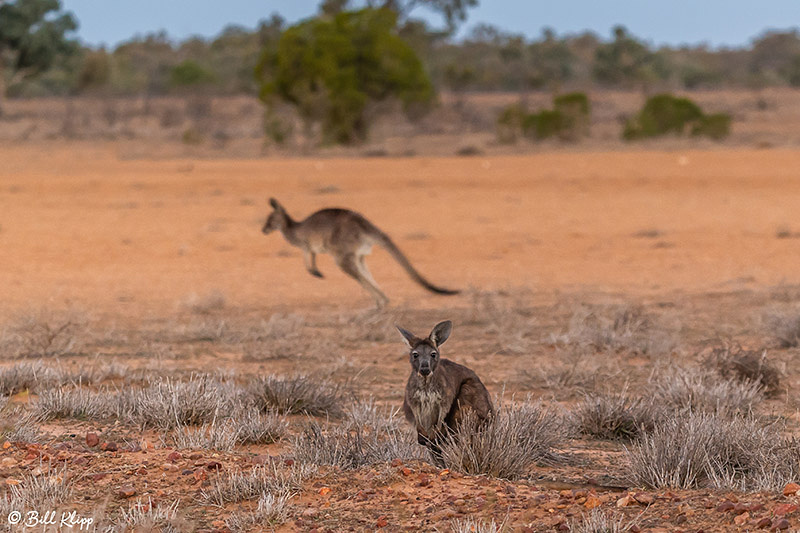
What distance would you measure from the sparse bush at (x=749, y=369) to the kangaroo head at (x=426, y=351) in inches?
124

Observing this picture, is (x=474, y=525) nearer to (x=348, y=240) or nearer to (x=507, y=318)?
(x=507, y=318)

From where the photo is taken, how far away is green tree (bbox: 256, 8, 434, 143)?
3238 centimetres

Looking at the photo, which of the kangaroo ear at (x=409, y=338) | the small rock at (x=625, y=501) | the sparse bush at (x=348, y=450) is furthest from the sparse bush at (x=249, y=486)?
the small rock at (x=625, y=501)

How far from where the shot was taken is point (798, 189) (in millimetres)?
23484

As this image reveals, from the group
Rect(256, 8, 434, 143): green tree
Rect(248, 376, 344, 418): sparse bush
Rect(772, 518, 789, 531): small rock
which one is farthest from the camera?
Rect(256, 8, 434, 143): green tree

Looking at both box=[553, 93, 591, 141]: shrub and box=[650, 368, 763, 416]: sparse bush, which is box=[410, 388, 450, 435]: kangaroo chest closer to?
box=[650, 368, 763, 416]: sparse bush

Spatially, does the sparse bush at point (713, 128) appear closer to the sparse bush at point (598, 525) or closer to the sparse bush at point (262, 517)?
the sparse bush at point (598, 525)

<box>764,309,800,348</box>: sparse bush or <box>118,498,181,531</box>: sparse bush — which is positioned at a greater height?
<box>118,498,181,531</box>: sparse bush

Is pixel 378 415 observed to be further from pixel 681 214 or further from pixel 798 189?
pixel 798 189

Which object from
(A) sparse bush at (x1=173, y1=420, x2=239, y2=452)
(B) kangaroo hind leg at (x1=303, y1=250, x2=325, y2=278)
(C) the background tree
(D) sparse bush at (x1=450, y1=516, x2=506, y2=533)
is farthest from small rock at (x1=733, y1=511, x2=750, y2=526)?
(C) the background tree

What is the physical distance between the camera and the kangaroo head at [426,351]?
5406 millimetres

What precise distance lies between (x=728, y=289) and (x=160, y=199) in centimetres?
1300

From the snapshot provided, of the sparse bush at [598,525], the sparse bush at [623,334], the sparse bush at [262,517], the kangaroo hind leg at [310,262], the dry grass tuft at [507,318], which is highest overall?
the kangaroo hind leg at [310,262]

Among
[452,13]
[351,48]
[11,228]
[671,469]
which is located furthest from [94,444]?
[452,13]
